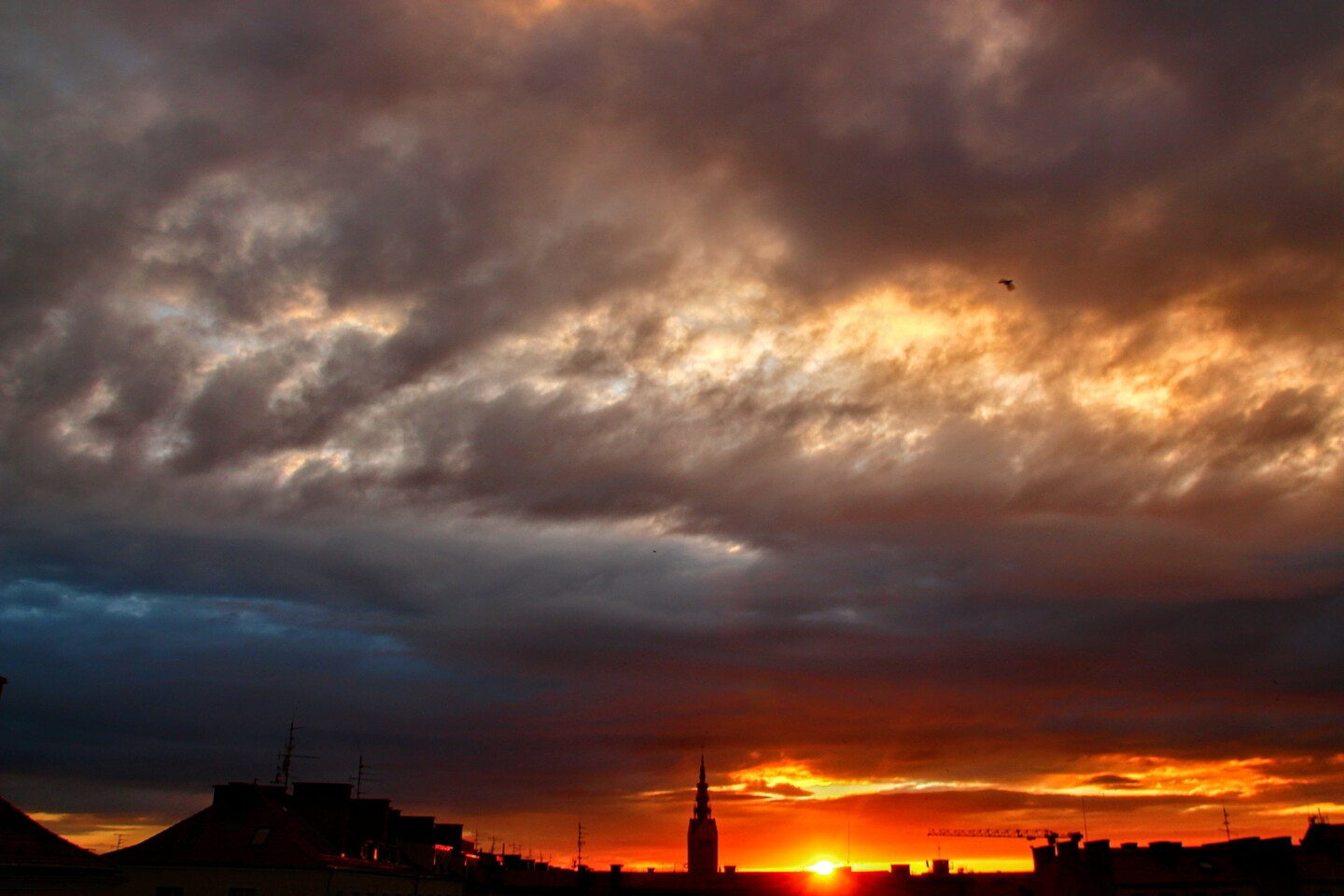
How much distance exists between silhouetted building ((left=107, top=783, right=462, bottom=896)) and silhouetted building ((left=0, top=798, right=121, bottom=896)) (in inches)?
825

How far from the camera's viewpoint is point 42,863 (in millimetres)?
47031

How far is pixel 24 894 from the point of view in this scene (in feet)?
150

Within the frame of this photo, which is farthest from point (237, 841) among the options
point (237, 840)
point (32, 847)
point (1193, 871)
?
point (1193, 871)

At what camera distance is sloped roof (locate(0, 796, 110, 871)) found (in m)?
46.0

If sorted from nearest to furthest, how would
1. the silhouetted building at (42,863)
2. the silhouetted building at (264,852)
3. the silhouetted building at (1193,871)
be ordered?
the silhouetted building at (42,863) → the silhouetted building at (264,852) → the silhouetted building at (1193,871)

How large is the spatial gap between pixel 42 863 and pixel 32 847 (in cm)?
95

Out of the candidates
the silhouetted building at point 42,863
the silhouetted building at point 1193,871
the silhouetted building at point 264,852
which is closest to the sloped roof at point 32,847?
the silhouetted building at point 42,863

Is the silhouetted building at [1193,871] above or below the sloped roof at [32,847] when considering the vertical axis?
below

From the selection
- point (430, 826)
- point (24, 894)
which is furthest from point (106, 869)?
point (430, 826)

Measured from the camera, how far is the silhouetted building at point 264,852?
233ft

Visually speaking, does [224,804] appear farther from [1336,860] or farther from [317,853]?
[1336,860]

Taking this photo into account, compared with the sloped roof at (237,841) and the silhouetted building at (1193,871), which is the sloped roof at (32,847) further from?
the silhouetted building at (1193,871)

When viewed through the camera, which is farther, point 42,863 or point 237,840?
point 237,840

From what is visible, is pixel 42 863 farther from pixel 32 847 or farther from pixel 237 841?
pixel 237 841
